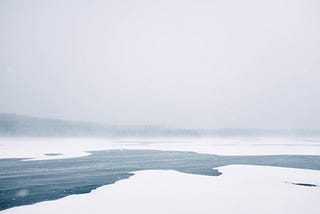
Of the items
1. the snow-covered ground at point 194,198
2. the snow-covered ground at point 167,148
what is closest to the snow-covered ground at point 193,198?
the snow-covered ground at point 194,198

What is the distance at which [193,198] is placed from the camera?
10.8 meters

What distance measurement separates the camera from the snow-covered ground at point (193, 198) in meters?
9.25

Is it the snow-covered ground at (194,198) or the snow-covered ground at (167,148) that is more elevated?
the snow-covered ground at (194,198)

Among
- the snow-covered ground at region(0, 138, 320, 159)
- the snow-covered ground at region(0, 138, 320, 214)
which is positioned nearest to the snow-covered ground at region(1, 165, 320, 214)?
the snow-covered ground at region(0, 138, 320, 214)

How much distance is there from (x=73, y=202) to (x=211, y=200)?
→ 4.85m

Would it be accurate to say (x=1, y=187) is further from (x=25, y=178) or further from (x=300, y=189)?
(x=300, y=189)

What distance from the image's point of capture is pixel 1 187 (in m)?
13.7

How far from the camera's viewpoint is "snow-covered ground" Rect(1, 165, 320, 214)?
925cm

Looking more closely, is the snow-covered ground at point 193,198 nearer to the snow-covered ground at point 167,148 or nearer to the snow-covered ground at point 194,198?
the snow-covered ground at point 194,198

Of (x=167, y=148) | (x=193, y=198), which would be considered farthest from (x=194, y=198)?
(x=167, y=148)

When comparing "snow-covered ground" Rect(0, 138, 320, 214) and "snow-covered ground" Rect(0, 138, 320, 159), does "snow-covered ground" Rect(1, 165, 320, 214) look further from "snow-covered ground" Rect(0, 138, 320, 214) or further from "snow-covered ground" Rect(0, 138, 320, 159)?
"snow-covered ground" Rect(0, 138, 320, 159)

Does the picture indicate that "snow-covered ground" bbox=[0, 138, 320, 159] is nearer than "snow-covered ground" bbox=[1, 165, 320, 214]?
No

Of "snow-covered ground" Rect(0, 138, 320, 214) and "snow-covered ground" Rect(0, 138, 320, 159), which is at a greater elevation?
"snow-covered ground" Rect(0, 138, 320, 214)

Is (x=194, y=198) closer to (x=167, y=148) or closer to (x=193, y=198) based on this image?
(x=193, y=198)
